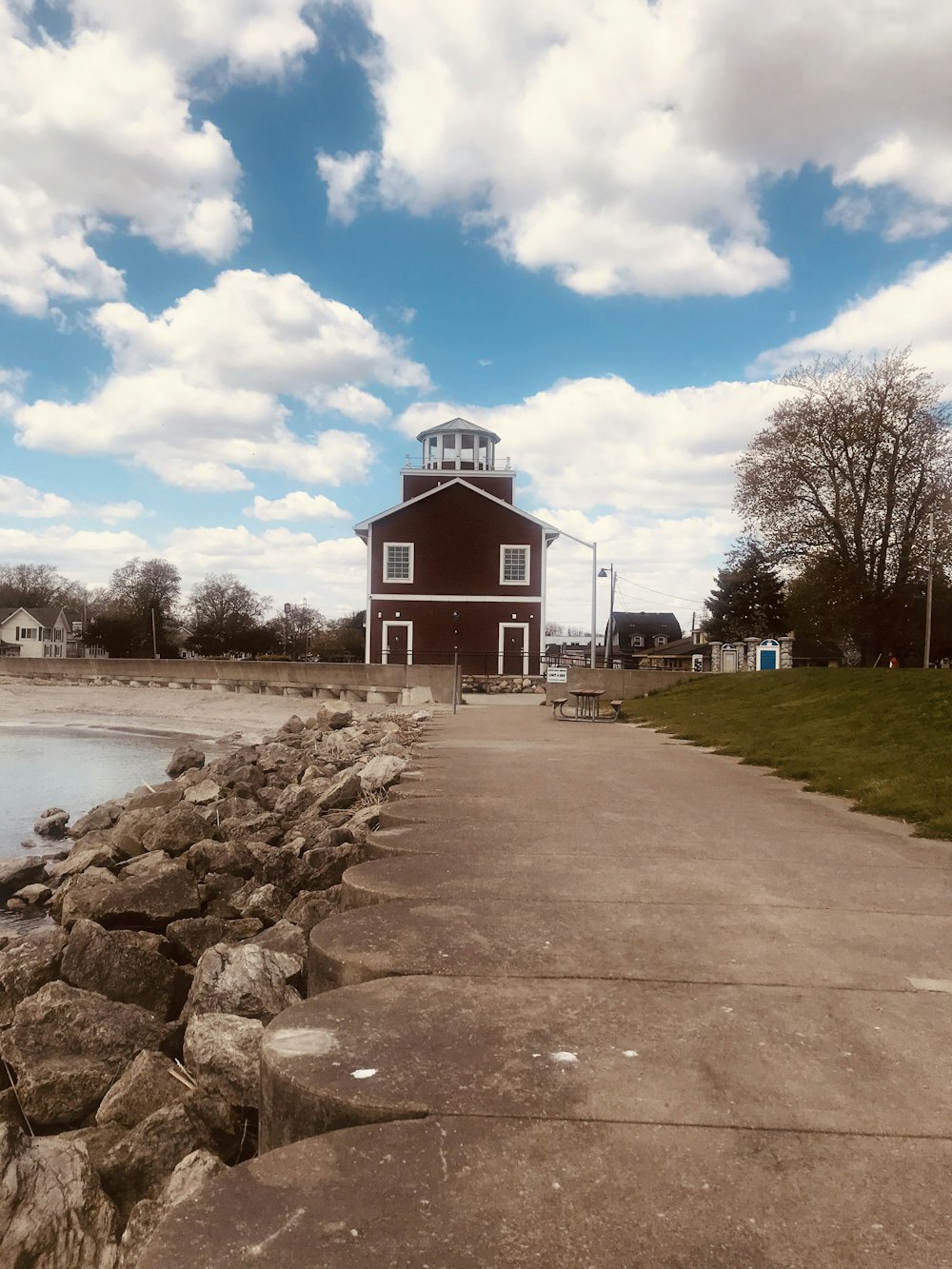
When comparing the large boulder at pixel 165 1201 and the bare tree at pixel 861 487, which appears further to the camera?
the bare tree at pixel 861 487

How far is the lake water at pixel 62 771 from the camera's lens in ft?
55.3

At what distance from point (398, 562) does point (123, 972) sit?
4091cm

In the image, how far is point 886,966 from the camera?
4562mm

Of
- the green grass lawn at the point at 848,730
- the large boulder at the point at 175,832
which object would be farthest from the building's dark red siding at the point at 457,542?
the large boulder at the point at 175,832

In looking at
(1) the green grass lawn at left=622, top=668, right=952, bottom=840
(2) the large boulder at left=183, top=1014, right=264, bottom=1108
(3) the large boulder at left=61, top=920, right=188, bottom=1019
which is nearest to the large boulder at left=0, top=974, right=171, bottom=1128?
(3) the large boulder at left=61, top=920, right=188, bottom=1019

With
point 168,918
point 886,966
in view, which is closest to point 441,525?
point 168,918

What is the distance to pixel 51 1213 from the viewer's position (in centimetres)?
376

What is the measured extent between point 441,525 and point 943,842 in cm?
3975

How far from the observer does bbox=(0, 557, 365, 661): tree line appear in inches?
3679

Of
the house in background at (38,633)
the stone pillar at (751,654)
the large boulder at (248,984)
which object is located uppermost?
the house in background at (38,633)

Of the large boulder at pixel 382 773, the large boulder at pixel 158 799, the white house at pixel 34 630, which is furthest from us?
the white house at pixel 34 630

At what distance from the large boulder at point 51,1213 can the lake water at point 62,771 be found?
6568 mm

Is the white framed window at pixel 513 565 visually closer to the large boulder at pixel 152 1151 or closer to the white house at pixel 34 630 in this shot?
the large boulder at pixel 152 1151

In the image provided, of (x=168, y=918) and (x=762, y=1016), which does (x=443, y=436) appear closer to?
(x=168, y=918)
